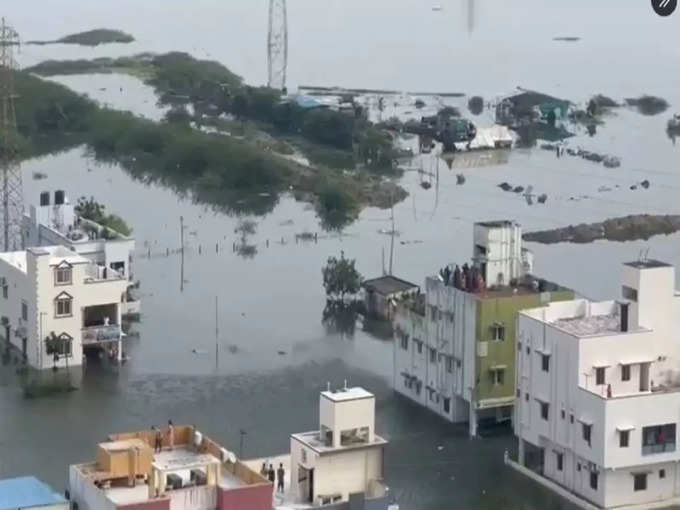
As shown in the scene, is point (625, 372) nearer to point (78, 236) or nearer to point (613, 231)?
point (78, 236)

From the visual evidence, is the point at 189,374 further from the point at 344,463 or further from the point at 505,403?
the point at 344,463

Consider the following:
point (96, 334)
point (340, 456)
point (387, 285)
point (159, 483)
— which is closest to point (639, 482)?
point (340, 456)

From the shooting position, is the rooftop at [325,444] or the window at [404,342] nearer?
the rooftop at [325,444]

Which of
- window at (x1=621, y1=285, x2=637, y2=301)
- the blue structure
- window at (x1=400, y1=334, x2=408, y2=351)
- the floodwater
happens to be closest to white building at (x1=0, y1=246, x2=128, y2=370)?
the floodwater

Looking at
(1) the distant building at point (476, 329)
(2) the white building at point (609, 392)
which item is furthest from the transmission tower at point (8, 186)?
(2) the white building at point (609, 392)

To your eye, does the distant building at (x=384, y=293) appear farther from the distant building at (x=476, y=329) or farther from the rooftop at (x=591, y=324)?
the rooftop at (x=591, y=324)

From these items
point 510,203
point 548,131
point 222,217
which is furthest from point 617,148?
point 222,217

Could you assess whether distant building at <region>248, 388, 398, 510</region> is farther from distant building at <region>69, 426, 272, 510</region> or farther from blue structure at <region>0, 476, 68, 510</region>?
blue structure at <region>0, 476, 68, 510</region>
